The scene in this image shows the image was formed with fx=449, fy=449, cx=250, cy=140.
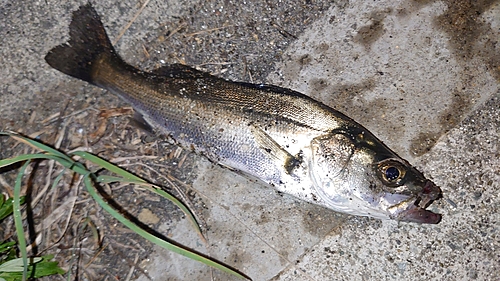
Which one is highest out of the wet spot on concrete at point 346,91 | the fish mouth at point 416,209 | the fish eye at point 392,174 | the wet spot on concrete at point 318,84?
the wet spot on concrete at point 318,84

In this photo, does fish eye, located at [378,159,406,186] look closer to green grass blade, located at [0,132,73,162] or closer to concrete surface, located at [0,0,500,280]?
concrete surface, located at [0,0,500,280]

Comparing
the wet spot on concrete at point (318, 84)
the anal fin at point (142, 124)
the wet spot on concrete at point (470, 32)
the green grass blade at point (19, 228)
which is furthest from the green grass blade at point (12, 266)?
the wet spot on concrete at point (470, 32)

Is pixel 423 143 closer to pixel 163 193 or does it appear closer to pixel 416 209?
pixel 416 209

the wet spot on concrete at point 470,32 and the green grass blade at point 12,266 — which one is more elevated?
the green grass blade at point 12,266

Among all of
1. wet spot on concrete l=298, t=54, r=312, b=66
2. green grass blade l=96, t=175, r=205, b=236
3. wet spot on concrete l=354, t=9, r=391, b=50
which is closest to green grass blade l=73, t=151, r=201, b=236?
green grass blade l=96, t=175, r=205, b=236

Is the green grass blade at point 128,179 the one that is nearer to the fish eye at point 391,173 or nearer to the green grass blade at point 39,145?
the green grass blade at point 39,145

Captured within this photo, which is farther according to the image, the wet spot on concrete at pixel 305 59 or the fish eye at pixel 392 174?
the wet spot on concrete at pixel 305 59

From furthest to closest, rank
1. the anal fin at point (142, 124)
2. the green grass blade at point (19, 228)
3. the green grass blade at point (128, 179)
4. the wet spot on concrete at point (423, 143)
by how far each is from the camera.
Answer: the wet spot on concrete at point (423, 143) → the anal fin at point (142, 124) → the green grass blade at point (128, 179) → the green grass blade at point (19, 228)
